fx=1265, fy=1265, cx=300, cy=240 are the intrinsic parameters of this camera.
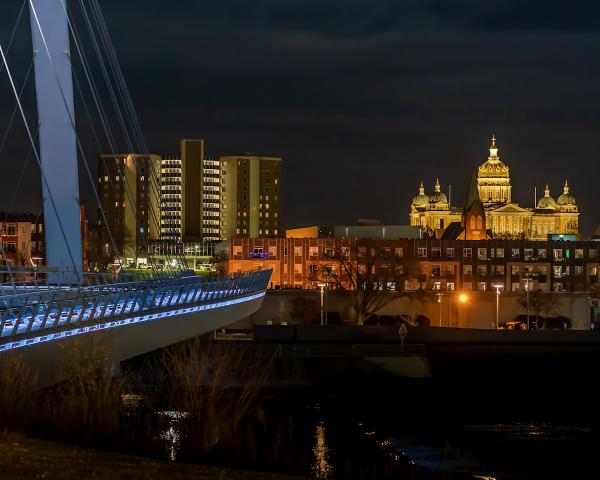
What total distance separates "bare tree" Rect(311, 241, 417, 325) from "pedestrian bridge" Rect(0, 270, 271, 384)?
34.7m

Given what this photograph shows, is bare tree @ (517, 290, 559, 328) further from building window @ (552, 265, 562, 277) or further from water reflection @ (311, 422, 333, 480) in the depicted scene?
water reflection @ (311, 422, 333, 480)

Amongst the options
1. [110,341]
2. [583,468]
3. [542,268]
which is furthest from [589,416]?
[542,268]

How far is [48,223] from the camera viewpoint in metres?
36.8

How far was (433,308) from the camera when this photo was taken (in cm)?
8938

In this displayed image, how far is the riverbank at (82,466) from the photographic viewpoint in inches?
699

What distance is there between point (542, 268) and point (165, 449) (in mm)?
96360

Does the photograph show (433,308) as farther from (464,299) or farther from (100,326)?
(100,326)

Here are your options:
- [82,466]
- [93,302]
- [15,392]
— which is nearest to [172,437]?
[15,392]

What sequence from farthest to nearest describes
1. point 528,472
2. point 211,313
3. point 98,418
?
point 211,313 < point 528,472 < point 98,418

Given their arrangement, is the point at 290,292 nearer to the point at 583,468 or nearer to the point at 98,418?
the point at 583,468

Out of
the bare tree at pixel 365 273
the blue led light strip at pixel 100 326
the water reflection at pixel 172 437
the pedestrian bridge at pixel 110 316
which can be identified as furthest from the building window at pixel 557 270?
the water reflection at pixel 172 437

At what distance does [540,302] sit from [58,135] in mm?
56003

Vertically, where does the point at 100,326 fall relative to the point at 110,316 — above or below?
below

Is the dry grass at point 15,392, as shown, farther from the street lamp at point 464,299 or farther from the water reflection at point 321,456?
the street lamp at point 464,299
